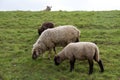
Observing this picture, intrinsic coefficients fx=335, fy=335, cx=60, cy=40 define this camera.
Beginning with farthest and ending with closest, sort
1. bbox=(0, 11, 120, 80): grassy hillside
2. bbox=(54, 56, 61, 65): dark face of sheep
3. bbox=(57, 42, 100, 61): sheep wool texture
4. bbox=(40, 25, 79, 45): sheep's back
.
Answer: bbox=(40, 25, 79, 45): sheep's back → bbox=(54, 56, 61, 65): dark face of sheep → bbox=(0, 11, 120, 80): grassy hillside → bbox=(57, 42, 100, 61): sheep wool texture

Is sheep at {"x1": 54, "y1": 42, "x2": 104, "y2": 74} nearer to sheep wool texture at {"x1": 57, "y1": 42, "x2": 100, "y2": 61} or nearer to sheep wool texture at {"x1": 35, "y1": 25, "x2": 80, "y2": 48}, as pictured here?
sheep wool texture at {"x1": 57, "y1": 42, "x2": 100, "y2": 61}

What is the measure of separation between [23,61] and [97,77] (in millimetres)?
3764

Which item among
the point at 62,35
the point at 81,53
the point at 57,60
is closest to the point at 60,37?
the point at 62,35

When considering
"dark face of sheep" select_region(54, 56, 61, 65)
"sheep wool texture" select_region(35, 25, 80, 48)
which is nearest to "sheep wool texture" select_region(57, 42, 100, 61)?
"dark face of sheep" select_region(54, 56, 61, 65)

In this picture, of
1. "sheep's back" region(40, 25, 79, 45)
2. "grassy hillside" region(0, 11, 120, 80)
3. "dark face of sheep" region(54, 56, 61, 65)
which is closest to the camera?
"grassy hillside" region(0, 11, 120, 80)

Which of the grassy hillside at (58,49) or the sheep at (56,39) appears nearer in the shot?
the grassy hillside at (58,49)

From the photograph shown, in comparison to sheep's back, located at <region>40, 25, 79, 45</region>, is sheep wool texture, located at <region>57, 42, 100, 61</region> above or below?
below

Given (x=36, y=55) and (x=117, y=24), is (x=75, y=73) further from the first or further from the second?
(x=117, y=24)

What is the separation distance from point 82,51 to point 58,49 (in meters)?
3.64

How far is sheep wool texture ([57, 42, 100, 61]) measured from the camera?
13.4 metres

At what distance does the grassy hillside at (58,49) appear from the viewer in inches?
552

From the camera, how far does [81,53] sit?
13.5 meters

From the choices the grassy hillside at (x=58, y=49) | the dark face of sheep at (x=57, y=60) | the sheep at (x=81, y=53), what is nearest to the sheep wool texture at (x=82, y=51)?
the sheep at (x=81, y=53)

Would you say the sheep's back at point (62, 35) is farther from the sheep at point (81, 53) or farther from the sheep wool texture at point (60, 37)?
the sheep at point (81, 53)
